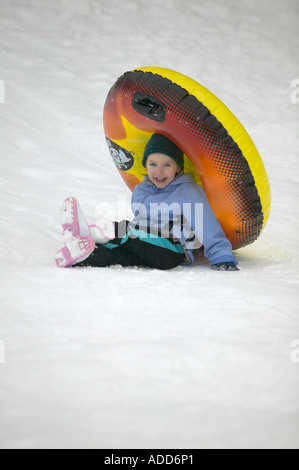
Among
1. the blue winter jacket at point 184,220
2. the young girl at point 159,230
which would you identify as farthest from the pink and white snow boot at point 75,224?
the blue winter jacket at point 184,220

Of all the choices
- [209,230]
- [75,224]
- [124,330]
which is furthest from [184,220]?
[124,330]

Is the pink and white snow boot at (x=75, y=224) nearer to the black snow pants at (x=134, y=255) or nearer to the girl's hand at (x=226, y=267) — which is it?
the black snow pants at (x=134, y=255)

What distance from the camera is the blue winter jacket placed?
1520 mm

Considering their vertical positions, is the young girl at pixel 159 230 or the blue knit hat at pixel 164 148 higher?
the blue knit hat at pixel 164 148

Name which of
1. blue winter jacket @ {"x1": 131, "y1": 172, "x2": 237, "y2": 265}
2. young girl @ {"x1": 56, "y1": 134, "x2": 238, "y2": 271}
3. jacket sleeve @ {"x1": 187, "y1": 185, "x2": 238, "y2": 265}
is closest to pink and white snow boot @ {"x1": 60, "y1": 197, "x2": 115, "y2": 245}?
young girl @ {"x1": 56, "y1": 134, "x2": 238, "y2": 271}

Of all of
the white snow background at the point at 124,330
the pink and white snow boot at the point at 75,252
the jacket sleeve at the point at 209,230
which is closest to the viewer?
the white snow background at the point at 124,330

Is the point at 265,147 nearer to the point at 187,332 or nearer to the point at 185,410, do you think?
the point at 187,332

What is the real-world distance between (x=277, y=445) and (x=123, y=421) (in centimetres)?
21

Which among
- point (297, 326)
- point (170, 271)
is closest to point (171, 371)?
point (297, 326)

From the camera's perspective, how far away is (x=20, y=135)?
2.85 metres

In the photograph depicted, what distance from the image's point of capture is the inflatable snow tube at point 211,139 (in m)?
1.43

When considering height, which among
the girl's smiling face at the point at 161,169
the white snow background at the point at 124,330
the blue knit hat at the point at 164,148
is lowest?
the white snow background at the point at 124,330

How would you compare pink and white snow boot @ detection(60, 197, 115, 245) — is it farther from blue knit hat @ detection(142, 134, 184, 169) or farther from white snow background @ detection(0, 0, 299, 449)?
blue knit hat @ detection(142, 134, 184, 169)

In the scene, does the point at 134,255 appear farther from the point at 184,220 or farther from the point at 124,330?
the point at 124,330
